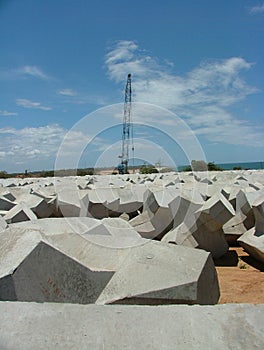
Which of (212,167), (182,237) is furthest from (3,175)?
(182,237)

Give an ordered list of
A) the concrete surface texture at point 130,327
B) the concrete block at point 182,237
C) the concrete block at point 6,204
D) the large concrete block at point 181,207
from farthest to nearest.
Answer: the concrete block at point 6,204, the large concrete block at point 181,207, the concrete block at point 182,237, the concrete surface texture at point 130,327

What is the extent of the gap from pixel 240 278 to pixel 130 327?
3.14 meters

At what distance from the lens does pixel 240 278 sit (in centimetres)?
414

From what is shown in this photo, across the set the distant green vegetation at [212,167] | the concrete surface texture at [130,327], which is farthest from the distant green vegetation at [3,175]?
the concrete surface texture at [130,327]

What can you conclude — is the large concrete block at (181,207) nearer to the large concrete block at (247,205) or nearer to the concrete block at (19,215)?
the large concrete block at (247,205)

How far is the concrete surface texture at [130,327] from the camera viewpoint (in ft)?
4.17

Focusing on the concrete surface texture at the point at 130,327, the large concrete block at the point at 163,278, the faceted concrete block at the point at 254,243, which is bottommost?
the faceted concrete block at the point at 254,243

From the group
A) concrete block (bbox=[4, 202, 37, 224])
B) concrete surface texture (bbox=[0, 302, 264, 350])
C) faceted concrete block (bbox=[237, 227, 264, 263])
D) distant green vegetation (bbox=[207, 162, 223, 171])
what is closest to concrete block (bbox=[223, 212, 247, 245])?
faceted concrete block (bbox=[237, 227, 264, 263])

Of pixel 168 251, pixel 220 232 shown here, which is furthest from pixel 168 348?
pixel 220 232

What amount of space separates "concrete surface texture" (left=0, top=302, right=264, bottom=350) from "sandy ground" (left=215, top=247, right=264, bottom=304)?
2.19 meters

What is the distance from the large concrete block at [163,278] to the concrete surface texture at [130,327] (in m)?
0.72

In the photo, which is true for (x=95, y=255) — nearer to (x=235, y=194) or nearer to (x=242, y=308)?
(x=242, y=308)

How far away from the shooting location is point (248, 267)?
15.1ft

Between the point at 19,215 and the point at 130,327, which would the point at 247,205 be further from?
the point at 130,327
